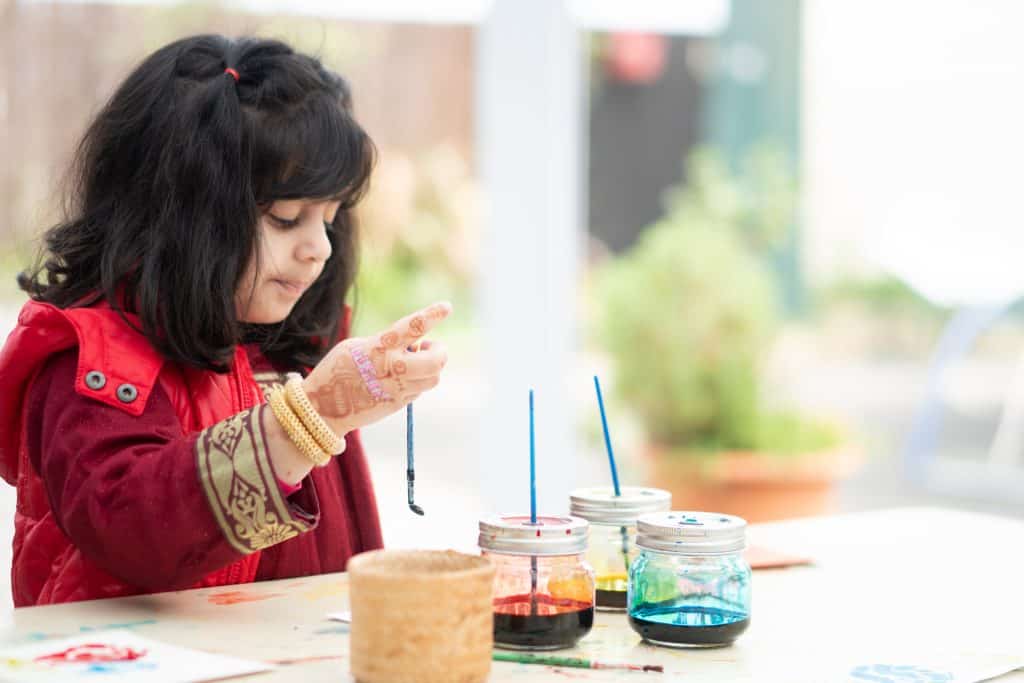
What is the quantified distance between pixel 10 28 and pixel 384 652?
2138 millimetres

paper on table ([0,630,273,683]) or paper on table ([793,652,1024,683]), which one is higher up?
paper on table ([0,630,273,683])

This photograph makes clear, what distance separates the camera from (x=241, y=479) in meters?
1.09

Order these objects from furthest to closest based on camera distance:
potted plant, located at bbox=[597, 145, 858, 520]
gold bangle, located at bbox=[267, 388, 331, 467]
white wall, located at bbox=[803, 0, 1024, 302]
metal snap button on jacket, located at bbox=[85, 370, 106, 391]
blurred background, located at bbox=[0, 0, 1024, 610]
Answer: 1. white wall, located at bbox=[803, 0, 1024, 302]
2. potted plant, located at bbox=[597, 145, 858, 520]
3. blurred background, located at bbox=[0, 0, 1024, 610]
4. metal snap button on jacket, located at bbox=[85, 370, 106, 391]
5. gold bangle, located at bbox=[267, 388, 331, 467]

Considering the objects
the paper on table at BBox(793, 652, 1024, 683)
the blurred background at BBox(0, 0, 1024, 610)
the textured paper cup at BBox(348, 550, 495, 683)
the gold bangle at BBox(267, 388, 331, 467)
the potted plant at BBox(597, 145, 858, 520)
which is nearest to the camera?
the textured paper cup at BBox(348, 550, 495, 683)

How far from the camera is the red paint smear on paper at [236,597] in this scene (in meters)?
1.17

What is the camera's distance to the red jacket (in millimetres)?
1095

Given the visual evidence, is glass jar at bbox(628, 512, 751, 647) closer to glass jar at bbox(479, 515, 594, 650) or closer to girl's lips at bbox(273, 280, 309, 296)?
glass jar at bbox(479, 515, 594, 650)

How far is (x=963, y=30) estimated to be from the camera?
12.2 ft

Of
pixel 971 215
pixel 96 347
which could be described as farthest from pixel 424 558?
pixel 971 215

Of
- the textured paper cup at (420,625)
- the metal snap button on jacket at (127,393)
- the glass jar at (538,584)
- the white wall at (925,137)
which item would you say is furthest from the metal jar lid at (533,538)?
the white wall at (925,137)

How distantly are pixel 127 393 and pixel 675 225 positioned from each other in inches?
106

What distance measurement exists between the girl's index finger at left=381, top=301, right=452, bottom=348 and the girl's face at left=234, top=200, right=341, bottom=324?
0.26 metres

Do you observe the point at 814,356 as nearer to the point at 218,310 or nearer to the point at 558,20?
the point at 558,20

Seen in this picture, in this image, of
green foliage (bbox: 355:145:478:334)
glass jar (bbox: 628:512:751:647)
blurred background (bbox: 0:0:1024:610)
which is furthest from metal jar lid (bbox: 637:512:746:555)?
green foliage (bbox: 355:145:478:334)
